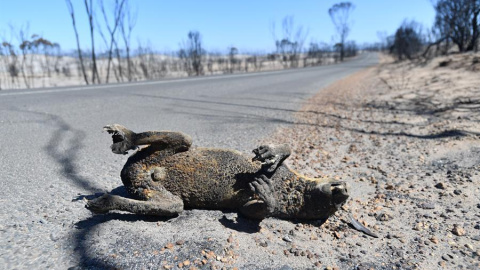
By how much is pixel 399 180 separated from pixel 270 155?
2283 mm

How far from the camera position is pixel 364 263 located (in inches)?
95.7

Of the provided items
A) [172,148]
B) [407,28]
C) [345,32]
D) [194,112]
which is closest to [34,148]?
[172,148]

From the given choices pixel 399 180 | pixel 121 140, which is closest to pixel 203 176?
pixel 121 140

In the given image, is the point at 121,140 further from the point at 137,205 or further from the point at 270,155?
the point at 270,155

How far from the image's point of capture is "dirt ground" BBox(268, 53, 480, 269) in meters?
2.56

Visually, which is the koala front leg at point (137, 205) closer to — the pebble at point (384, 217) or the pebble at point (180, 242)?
the pebble at point (180, 242)

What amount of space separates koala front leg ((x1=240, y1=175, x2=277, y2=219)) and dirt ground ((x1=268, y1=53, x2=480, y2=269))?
361 millimetres

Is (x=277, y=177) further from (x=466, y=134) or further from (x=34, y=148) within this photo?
(x=466, y=134)

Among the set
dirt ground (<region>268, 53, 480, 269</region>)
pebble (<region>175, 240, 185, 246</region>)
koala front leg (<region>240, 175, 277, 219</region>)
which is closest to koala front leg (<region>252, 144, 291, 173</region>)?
koala front leg (<region>240, 175, 277, 219</region>)

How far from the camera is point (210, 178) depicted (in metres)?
2.80

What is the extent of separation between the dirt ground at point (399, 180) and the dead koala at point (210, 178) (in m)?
0.28

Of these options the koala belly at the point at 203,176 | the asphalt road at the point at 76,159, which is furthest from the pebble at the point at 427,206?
the asphalt road at the point at 76,159

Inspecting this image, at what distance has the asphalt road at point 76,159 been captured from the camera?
2262 millimetres

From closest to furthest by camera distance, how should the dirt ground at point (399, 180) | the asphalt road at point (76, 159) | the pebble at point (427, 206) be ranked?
the asphalt road at point (76, 159)
the dirt ground at point (399, 180)
the pebble at point (427, 206)
